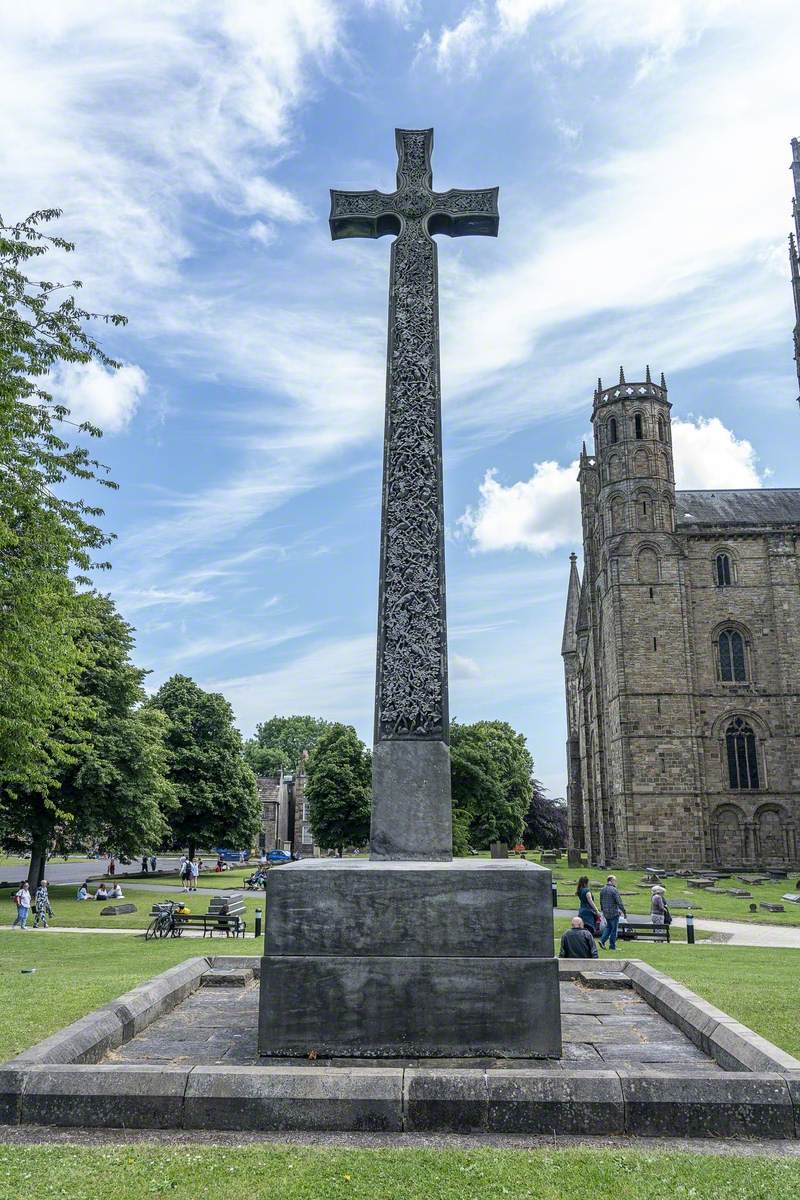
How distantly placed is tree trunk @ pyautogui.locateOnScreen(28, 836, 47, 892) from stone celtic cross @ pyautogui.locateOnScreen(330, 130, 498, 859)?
25184 millimetres

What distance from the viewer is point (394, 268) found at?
30.0 ft

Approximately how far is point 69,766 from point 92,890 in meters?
5.93

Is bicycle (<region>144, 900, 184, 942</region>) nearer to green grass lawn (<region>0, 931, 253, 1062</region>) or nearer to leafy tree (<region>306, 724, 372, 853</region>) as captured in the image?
green grass lawn (<region>0, 931, 253, 1062</region>)

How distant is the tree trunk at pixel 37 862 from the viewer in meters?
29.0

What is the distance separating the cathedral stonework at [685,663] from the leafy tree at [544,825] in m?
20.1

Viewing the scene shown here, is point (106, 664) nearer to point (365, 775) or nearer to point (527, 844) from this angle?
point (365, 775)

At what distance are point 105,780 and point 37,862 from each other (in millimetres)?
3541

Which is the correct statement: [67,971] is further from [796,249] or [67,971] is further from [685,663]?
[796,249]

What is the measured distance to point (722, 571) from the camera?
53625mm

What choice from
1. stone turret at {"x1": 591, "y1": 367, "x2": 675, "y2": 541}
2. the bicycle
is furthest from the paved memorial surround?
stone turret at {"x1": 591, "y1": 367, "x2": 675, "y2": 541}

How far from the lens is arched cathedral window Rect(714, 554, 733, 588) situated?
53.3 metres

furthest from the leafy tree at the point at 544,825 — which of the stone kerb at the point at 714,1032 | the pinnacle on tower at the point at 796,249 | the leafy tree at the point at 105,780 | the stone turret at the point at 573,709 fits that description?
the stone kerb at the point at 714,1032

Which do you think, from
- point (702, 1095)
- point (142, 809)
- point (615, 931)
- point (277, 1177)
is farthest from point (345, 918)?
point (142, 809)

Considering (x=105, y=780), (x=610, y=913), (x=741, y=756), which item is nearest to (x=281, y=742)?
(x=741, y=756)
